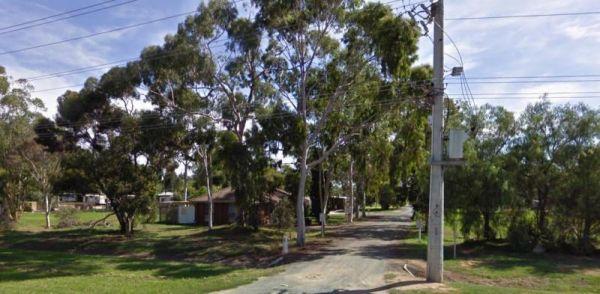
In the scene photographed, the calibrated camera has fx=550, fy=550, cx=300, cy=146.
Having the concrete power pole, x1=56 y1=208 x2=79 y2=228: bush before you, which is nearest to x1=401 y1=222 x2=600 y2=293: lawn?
the concrete power pole

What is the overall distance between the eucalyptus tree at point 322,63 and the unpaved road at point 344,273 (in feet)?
14.4

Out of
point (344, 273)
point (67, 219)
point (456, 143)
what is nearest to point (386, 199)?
point (67, 219)

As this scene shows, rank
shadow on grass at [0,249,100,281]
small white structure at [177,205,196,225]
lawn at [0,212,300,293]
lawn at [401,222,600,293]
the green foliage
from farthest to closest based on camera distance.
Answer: the green foliage
small white structure at [177,205,196,225]
shadow on grass at [0,249,100,281]
lawn at [401,222,600,293]
lawn at [0,212,300,293]

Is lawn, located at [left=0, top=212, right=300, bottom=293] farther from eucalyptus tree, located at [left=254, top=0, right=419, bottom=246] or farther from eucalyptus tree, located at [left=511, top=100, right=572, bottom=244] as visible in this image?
eucalyptus tree, located at [left=511, top=100, right=572, bottom=244]

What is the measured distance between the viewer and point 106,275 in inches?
800

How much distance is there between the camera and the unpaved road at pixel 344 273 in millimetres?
16078

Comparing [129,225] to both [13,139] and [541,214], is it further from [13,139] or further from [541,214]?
[541,214]

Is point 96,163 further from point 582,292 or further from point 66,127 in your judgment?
point 582,292

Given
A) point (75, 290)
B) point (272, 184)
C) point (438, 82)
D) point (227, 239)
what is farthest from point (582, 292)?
point (272, 184)

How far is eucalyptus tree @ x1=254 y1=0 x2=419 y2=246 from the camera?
1082 inches

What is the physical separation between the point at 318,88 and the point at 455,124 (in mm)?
7803

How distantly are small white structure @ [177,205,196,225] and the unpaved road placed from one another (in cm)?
2509

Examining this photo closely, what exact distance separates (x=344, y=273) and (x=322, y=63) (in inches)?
553

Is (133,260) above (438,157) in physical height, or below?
below
